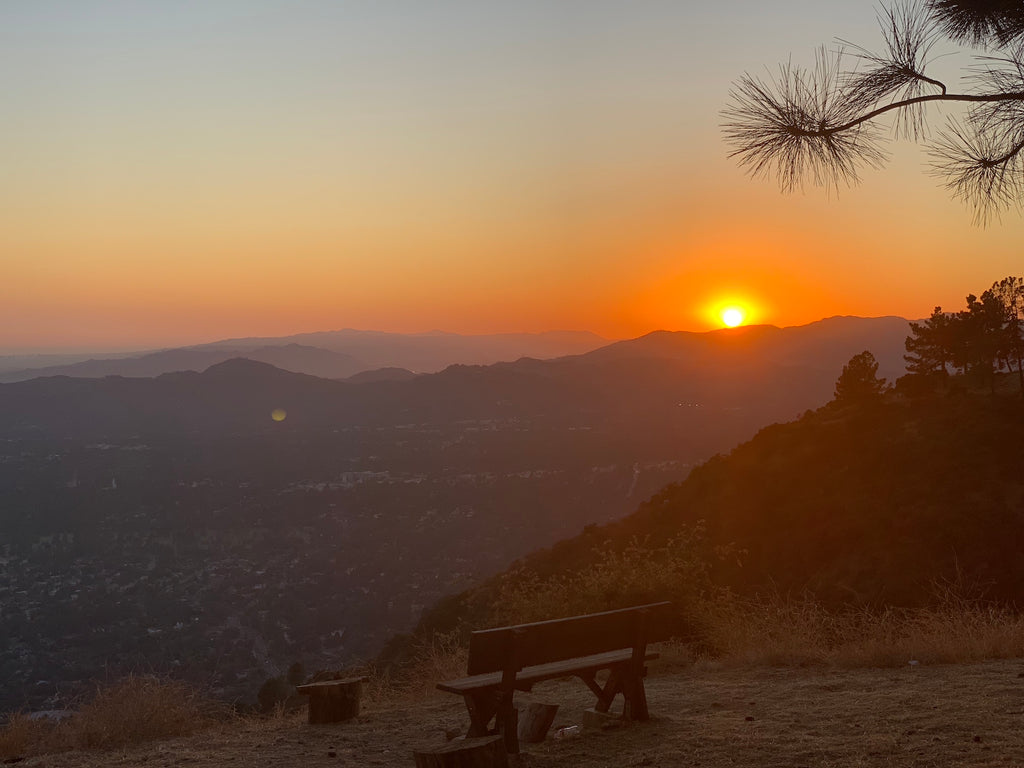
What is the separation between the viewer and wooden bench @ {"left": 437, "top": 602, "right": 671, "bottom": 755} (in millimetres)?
5035

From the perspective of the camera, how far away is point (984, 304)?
38656 millimetres

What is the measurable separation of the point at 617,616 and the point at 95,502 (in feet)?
354

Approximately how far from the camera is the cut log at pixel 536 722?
5.74 m

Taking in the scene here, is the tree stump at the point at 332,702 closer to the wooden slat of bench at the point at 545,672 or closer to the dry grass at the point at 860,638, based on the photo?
the wooden slat of bench at the point at 545,672

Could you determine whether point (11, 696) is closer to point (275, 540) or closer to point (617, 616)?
point (275, 540)

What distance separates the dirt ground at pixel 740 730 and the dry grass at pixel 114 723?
0.33m

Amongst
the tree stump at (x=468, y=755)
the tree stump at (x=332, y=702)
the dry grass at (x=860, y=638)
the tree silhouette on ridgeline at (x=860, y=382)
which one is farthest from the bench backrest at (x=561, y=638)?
the tree silhouette on ridgeline at (x=860, y=382)

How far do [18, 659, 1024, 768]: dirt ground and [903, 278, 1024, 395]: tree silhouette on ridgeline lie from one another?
36785 mm

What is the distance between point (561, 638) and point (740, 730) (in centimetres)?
131

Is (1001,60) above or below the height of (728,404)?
above

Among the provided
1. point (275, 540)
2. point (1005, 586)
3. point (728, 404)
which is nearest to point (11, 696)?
point (275, 540)

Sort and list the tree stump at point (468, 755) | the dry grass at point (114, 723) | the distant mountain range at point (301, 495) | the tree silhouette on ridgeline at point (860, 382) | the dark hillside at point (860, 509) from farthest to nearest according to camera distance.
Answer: the distant mountain range at point (301, 495) → the tree silhouette on ridgeline at point (860, 382) → the dark hillside at point (860, 509) → the dry grass at point (114, 723) → the tree stump at point (468, 755)

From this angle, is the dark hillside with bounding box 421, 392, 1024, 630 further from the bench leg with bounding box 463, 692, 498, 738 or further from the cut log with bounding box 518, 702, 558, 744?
the bench leg with bounding box 463, 692, 498, 738

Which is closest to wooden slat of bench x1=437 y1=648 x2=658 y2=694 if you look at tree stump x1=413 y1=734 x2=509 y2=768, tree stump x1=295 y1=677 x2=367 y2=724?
tree stump x1=413 y1=734 x2=509 y2=768
